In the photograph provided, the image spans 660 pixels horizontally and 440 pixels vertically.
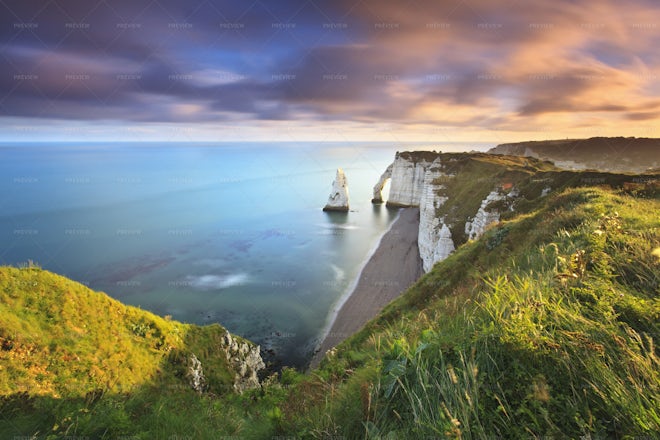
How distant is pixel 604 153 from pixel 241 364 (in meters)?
187

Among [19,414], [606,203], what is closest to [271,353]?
[19,414]

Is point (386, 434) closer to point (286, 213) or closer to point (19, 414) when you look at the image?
point (19, 414)

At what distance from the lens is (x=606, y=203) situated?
1519 cm

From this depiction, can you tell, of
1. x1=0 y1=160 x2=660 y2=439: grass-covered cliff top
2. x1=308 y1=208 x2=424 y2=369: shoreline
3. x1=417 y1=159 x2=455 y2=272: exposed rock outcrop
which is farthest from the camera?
x1=417 y1=159 x2=455 y2=272: exposed rock outcrop

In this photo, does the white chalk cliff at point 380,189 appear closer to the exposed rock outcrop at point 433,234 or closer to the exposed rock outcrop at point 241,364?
the exposed rock outcrop at point 433,234

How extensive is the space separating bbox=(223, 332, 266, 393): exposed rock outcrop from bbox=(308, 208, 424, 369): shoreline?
8.51m

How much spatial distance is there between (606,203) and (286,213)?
85.8 metres

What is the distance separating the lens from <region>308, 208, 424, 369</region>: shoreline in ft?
107

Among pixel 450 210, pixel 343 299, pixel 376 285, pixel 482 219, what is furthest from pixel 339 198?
pixel 482 219

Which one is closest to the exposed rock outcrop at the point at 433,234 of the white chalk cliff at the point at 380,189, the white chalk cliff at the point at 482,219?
the white chalk cliff at the point at 482,219

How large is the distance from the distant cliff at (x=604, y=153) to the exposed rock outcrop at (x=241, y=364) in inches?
5748

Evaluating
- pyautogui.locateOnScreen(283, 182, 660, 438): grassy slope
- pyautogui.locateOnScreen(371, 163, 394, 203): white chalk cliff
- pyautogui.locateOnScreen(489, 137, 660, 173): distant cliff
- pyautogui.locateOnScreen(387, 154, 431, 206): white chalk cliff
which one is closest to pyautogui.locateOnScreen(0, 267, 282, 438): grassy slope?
pyautogui.locateOnScreen(283, 182, 660, 438): grassy slope

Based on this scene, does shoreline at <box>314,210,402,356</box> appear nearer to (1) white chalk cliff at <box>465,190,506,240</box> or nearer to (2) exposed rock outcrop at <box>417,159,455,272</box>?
(2) exposed rock outcrop at <box>417,159,455,272</box>

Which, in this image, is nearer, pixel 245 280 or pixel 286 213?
pixel 245 280
